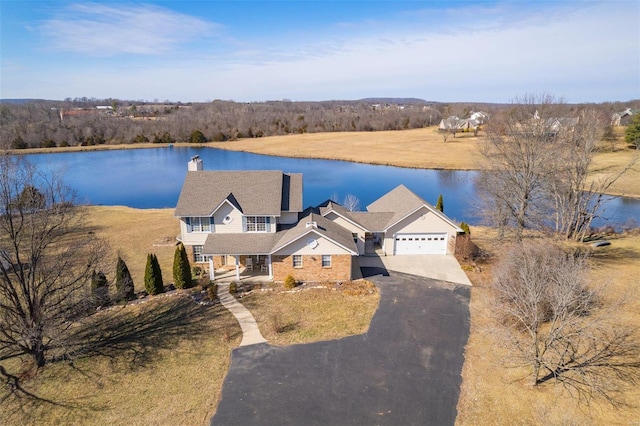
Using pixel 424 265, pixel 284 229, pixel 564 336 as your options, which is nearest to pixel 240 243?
pixel 284 229

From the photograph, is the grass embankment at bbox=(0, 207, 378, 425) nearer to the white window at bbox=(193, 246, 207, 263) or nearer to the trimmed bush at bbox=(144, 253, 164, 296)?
the trimmed bush at bbox=(144, 253, 164, 296)

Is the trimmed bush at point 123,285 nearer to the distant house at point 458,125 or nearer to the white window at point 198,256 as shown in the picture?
the white window at point 198,256

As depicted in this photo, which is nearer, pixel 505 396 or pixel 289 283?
pixel 505 396

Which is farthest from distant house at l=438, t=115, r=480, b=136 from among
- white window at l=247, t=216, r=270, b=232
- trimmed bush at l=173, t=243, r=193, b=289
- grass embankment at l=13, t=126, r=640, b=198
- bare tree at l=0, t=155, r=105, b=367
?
bare tree at l=0, t=155, r=105, b=367

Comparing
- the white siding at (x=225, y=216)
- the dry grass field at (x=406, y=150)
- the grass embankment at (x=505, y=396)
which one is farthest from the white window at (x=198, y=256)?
→ the dry grass field at (x=406, y=150)

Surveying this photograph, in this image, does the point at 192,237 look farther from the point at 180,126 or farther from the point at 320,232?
the point at 180,126

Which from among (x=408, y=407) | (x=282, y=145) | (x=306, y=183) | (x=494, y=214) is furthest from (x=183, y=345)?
(x=282, y=145)

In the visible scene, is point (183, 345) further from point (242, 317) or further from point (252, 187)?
point (252, 187)
